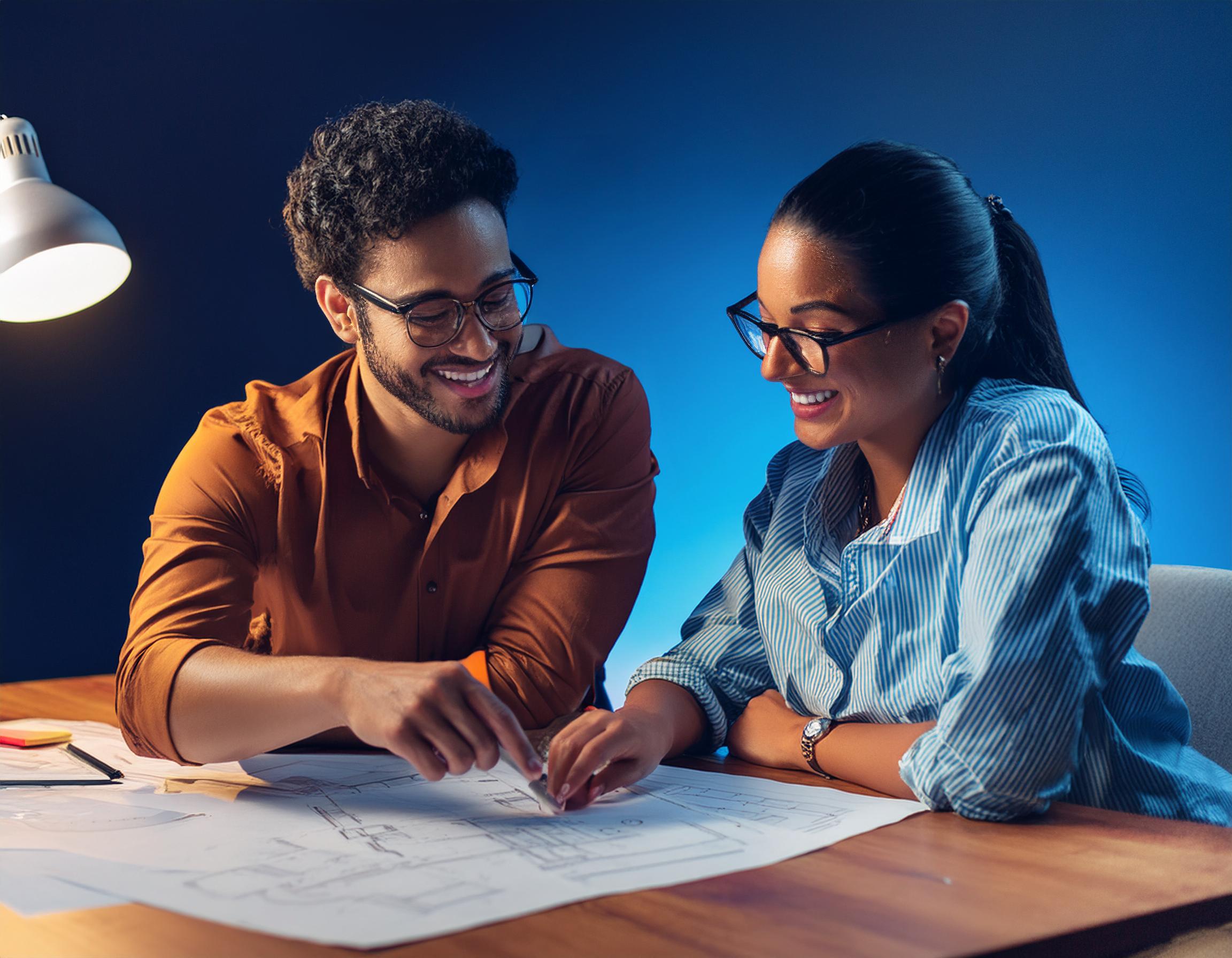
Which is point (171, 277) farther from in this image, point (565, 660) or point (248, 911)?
point (248, 911)

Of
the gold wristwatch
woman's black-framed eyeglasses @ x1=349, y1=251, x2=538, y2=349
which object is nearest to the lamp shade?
woman's black-framed eyeglasses @ x1=349, y1=251, x2=538, y2=349

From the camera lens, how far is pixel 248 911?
0.74 m

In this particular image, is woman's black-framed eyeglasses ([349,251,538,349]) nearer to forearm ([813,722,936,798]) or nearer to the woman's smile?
the woman's smile

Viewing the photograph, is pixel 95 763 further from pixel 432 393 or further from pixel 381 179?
pixel 381 179

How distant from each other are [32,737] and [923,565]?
3.65 ft

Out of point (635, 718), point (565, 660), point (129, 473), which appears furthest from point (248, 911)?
point (129, 473)

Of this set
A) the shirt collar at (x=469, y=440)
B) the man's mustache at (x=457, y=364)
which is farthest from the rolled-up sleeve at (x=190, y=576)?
the man's mustache at (x=457, y=364)

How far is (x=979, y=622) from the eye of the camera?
1.01m

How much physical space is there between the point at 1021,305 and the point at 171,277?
6.81ft

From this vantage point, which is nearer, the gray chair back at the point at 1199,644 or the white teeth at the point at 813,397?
the white teeth at the point at 813,397

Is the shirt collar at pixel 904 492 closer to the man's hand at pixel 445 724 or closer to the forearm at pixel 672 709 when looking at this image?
the forearm at pixel 672 709

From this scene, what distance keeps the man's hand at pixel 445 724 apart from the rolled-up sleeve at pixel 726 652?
1.16 feet

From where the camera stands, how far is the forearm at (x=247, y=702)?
3.49ft

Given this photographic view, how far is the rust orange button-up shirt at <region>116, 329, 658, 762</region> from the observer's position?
1.35 m
